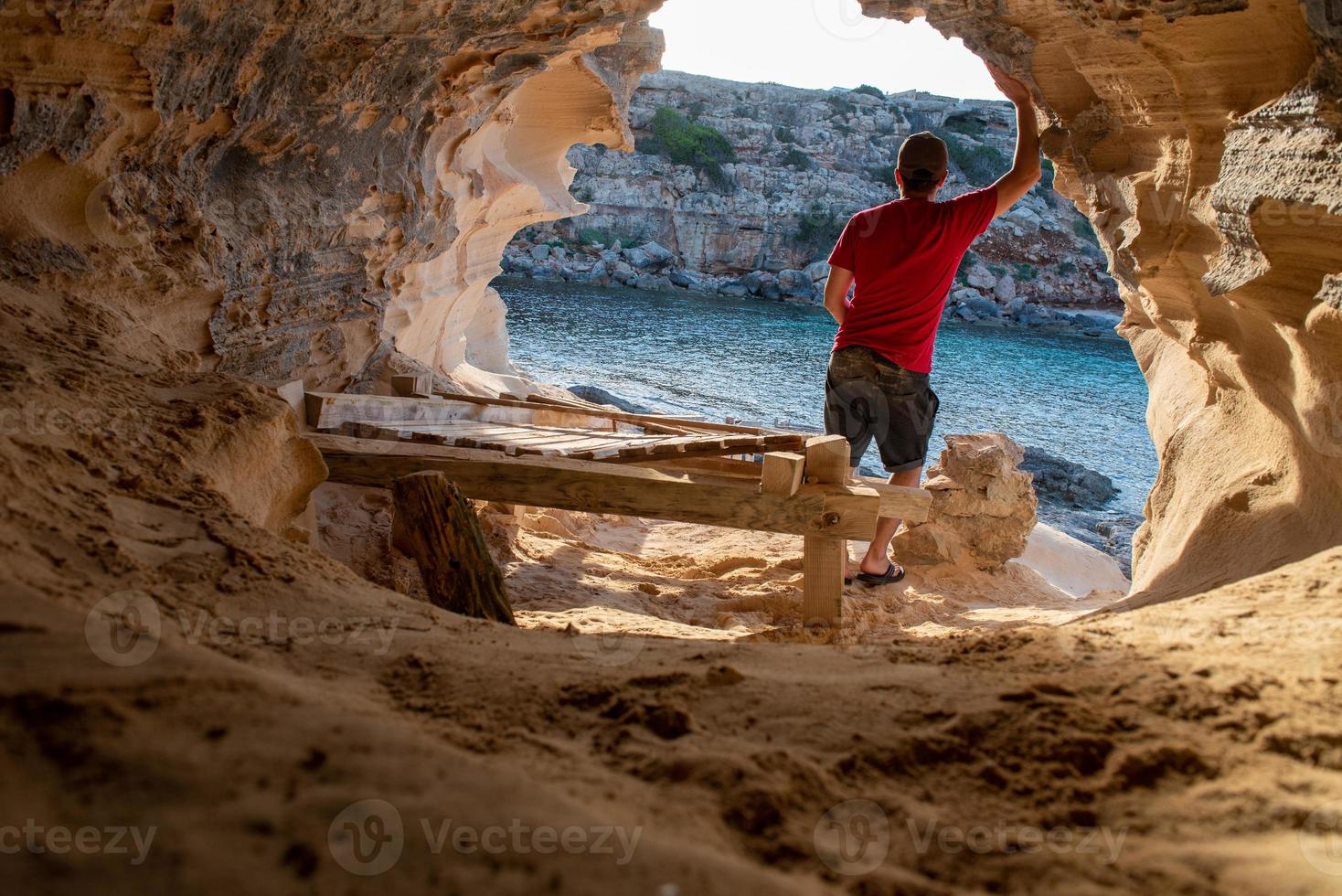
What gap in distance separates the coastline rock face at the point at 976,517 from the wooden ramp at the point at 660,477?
6.32 ft

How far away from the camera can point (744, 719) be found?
1593 mm

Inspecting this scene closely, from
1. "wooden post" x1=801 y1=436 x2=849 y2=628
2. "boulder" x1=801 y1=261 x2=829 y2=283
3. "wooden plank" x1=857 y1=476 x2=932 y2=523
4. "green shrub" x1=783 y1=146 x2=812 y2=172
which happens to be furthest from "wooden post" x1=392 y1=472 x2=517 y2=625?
"green shrub" x1=783 y1=146 x2=812 y2=172

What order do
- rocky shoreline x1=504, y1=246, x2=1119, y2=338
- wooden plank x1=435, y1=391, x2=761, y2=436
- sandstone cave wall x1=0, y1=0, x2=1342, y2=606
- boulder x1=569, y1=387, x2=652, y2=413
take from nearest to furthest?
sandstone cave wall x1=0, y1=0, x2=1342, y2=606
wooden plank x1=435, y1=391, x2=761, y2=436
boulder x1=569, y1=387, x2=652, y2=413
rocky shoreline x1=504, y1=246, x2=1119, y2=338

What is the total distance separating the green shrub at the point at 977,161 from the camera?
31562 millimetres

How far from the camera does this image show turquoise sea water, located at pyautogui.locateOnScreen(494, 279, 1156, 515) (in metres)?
12.7

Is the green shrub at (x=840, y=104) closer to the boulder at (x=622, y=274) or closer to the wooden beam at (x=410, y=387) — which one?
the boulder at (x=622, y=274)

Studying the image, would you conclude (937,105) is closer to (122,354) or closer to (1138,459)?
(1138,459)

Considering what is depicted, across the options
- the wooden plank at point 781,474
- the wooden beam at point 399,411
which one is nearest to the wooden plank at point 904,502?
the wooden plank at point 781,474

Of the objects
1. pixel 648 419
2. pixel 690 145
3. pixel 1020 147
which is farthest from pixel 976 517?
pixel 690 145

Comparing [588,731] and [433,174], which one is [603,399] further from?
[588,731]

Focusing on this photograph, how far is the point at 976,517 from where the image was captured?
552cm

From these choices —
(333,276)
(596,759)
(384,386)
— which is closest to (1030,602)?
(384,386)

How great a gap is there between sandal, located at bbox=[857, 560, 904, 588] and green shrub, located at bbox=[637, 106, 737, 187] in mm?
29443

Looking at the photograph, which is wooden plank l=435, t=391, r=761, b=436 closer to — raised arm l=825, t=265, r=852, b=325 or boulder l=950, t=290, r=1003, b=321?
raised arm l=825, t=265, r=852, b=325
